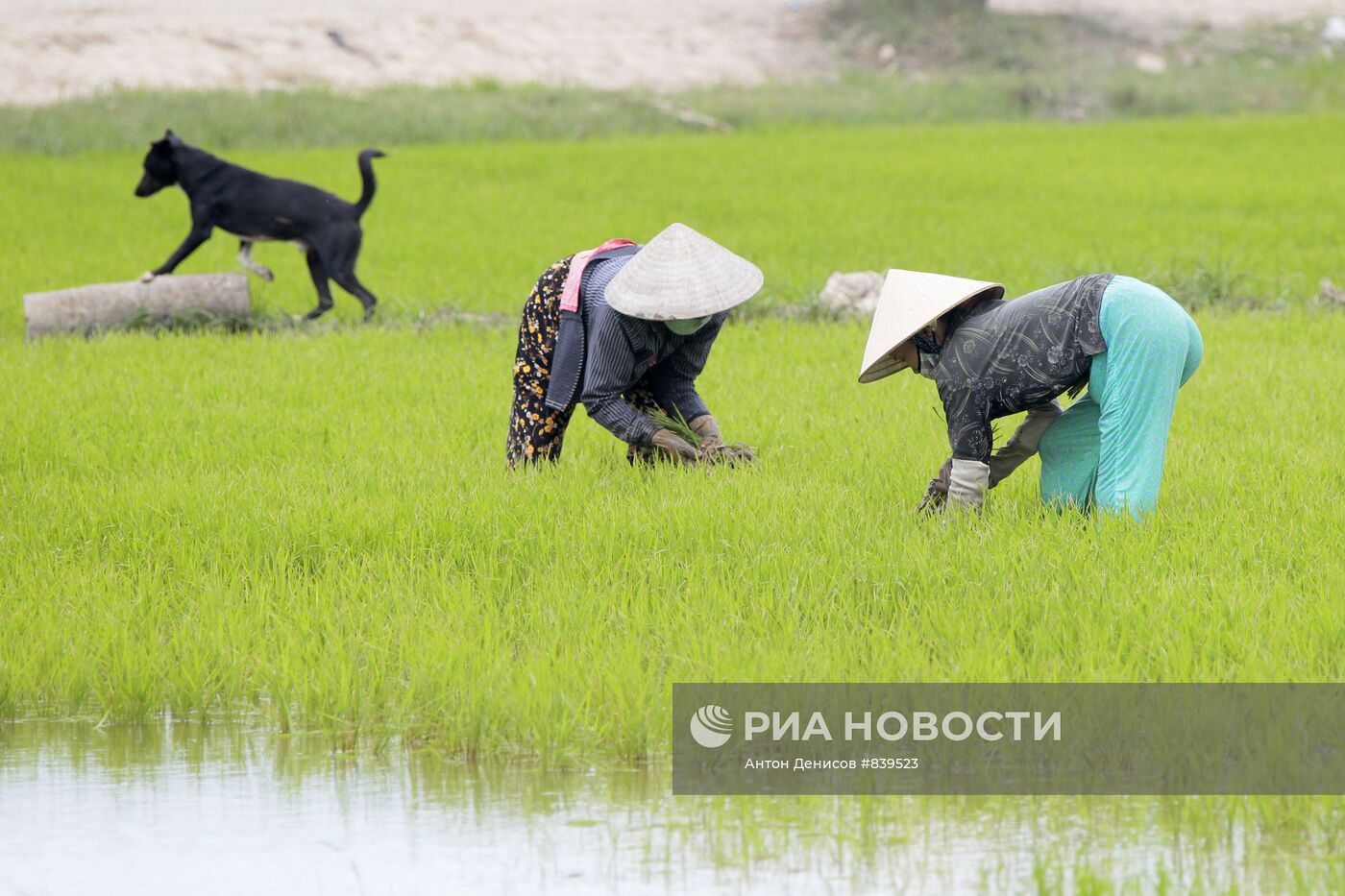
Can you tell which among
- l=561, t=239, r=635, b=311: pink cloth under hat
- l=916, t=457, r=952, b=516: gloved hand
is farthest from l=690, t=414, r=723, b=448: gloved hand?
l=916, t=457, r=952, b=516: gloved hand

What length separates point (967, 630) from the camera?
333 cm

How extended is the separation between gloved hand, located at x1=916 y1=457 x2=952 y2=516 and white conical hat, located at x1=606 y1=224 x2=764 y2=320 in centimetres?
77

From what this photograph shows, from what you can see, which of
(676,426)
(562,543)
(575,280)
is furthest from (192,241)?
(562,543)

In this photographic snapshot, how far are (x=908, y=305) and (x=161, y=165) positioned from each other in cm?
577

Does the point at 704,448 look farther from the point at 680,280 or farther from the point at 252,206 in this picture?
the point at 252,206

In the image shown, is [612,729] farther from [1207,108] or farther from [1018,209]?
[1207,108]

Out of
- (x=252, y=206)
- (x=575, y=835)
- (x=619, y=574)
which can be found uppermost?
(x=252, y=206)

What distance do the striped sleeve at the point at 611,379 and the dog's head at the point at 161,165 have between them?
461 cm

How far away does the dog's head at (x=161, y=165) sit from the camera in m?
8.15

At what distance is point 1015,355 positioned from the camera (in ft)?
12.3

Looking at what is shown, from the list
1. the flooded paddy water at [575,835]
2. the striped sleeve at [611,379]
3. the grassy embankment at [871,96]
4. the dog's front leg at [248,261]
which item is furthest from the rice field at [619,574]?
the grassy embankment at [871,96]

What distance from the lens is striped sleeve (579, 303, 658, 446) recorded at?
14.6 feet

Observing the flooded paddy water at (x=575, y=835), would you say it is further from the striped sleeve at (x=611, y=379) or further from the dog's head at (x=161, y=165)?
the dog's head at (x=161, y=165)

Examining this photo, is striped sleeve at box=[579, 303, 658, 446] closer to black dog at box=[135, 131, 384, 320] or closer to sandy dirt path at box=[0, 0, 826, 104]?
black dog at box=[135, 131, 384, 320]
